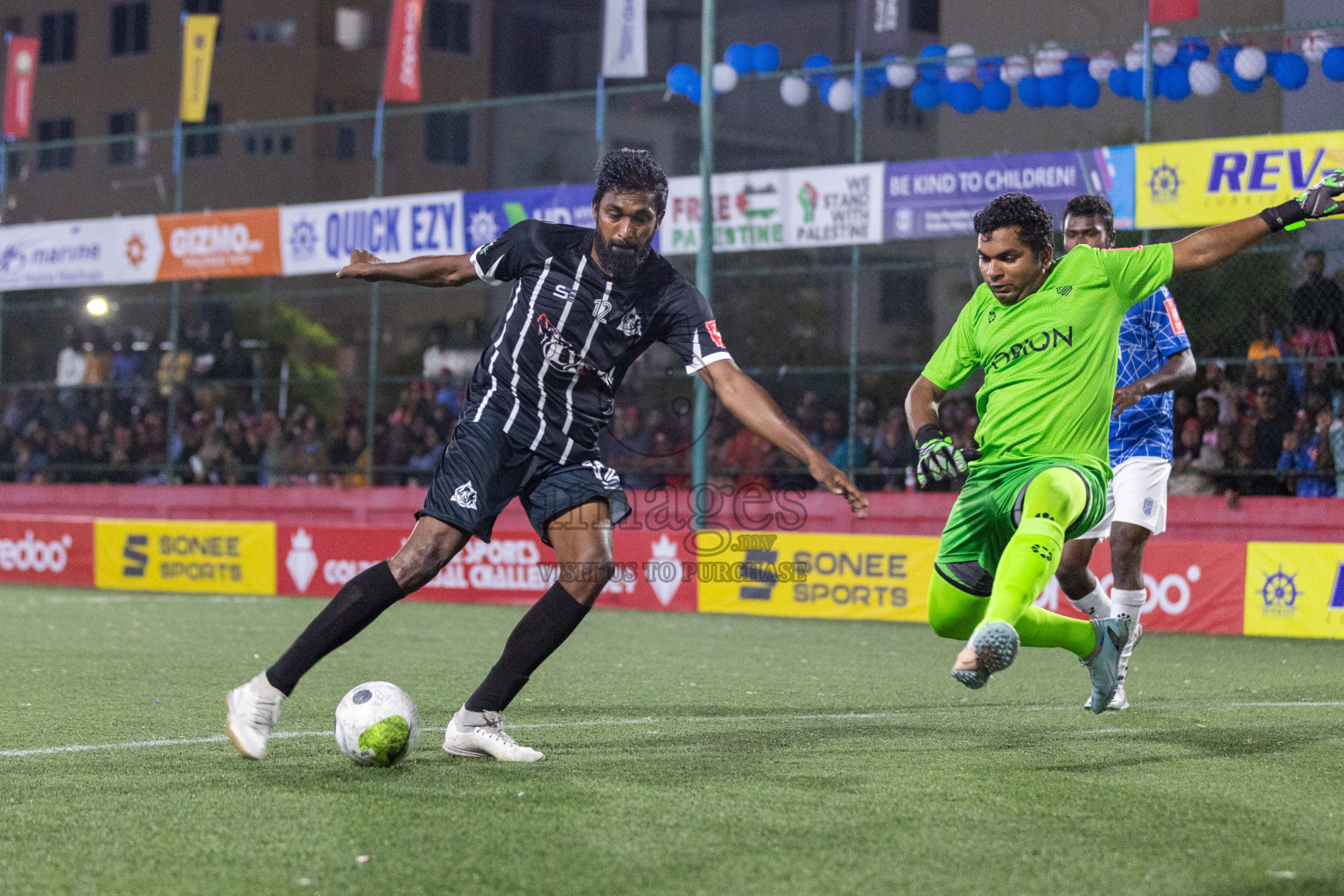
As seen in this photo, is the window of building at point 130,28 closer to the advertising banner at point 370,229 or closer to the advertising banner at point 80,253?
the advertising banner at point 80,253

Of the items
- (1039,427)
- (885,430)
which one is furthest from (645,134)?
(1039,427)

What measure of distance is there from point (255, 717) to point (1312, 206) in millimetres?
3911

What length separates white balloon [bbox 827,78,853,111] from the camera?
1742cm

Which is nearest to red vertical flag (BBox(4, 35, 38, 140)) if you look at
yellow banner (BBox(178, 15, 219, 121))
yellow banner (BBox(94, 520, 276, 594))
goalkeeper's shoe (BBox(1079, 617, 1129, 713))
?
yellow banner (BBox(178, 15, 219, 121))

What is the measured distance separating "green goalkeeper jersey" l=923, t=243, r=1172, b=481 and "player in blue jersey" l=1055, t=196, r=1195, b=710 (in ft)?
4.12

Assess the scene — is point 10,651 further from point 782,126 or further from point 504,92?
point 504,92

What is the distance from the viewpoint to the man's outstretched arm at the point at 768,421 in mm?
5115

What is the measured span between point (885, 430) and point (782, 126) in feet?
93.9

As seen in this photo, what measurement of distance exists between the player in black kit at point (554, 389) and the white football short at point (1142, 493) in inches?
105

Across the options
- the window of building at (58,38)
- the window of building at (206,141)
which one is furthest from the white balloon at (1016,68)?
the window of building at (58,38)

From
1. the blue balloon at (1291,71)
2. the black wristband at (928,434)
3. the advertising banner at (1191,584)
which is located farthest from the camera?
the blue balloon at (1291,71)

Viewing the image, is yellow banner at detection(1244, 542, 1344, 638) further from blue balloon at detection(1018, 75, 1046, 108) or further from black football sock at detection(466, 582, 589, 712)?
black football sock at detection(466, 582, 589, 712)

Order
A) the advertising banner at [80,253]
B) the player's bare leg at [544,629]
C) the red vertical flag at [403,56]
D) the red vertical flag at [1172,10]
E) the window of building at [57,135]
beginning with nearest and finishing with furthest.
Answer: the player's bare leg at [544,629], the red vertical flag at [1172,10], the advertising banner at [80,253], the red vertical flag at [403,56], the window of building at [57,135]

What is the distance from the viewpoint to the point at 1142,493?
7.67 meters
